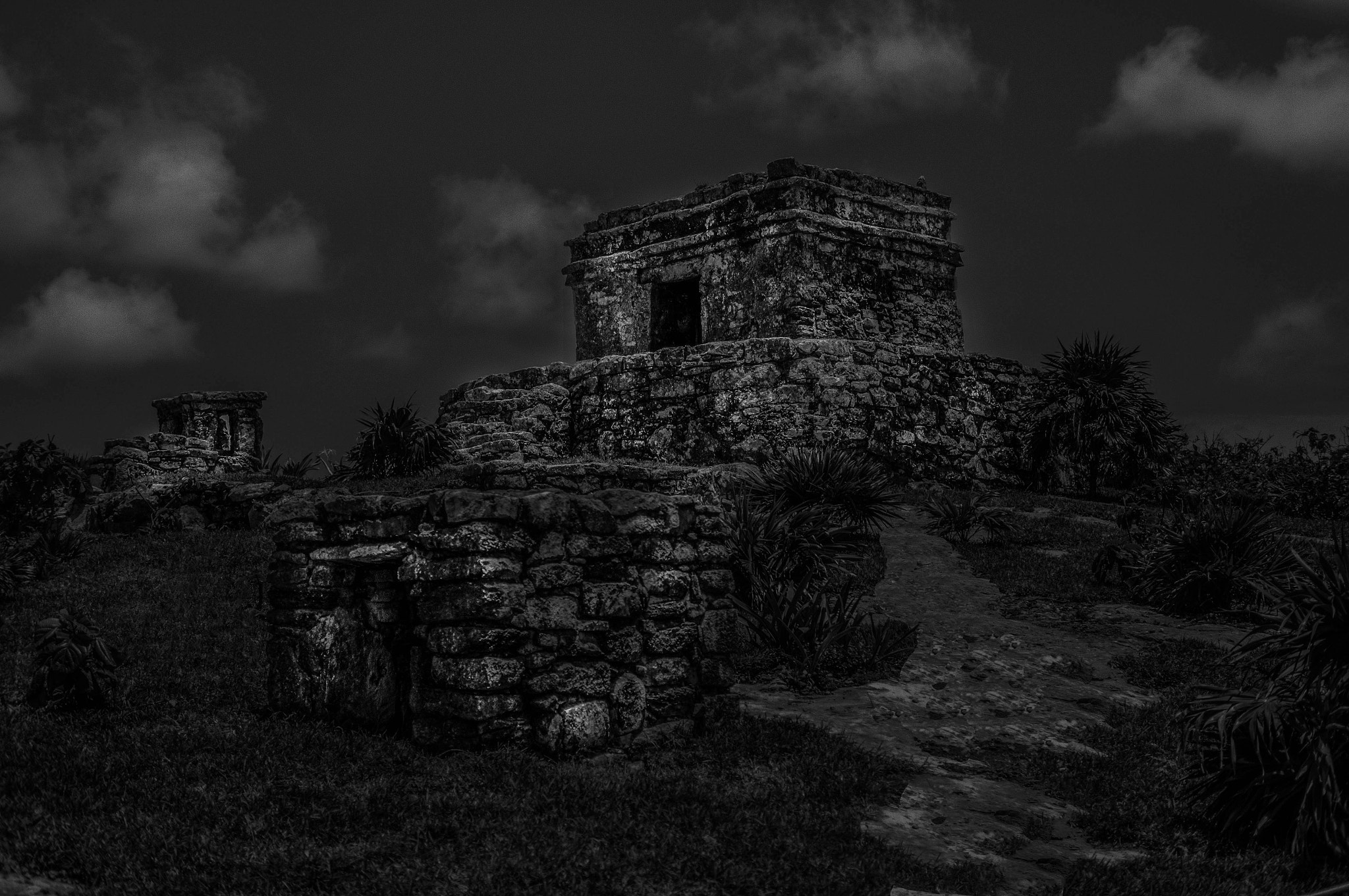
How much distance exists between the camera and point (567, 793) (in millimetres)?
6164

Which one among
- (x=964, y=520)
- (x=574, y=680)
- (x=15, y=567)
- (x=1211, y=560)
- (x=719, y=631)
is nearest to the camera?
(x=574, y=680)

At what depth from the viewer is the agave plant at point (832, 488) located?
→ 13188mm

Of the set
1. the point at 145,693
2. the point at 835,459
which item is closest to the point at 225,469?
the point at 835,459

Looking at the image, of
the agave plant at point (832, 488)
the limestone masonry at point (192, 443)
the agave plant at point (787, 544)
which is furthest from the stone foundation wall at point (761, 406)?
the limestone masonry at point (192, 443)

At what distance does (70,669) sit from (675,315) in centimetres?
1321

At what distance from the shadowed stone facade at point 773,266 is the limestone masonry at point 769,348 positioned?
0.03 metres

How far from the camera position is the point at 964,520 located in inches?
551

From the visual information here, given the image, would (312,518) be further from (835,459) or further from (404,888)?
(835,459)

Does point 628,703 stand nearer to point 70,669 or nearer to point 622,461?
point 70,669

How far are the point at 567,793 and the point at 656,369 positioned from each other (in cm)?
1143

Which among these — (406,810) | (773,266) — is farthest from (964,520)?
(406,810)

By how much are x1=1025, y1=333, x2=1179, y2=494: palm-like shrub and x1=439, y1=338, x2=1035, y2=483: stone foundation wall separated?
1.76 feet

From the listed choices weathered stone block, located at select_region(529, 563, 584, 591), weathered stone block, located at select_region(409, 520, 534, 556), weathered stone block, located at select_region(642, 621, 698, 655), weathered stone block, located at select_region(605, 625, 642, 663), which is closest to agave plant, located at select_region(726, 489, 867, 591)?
weathered stone block, located at select_region(642, 621, 698, 655)

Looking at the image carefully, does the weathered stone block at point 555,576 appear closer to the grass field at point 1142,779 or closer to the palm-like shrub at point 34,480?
the grass field at point 1142,779
